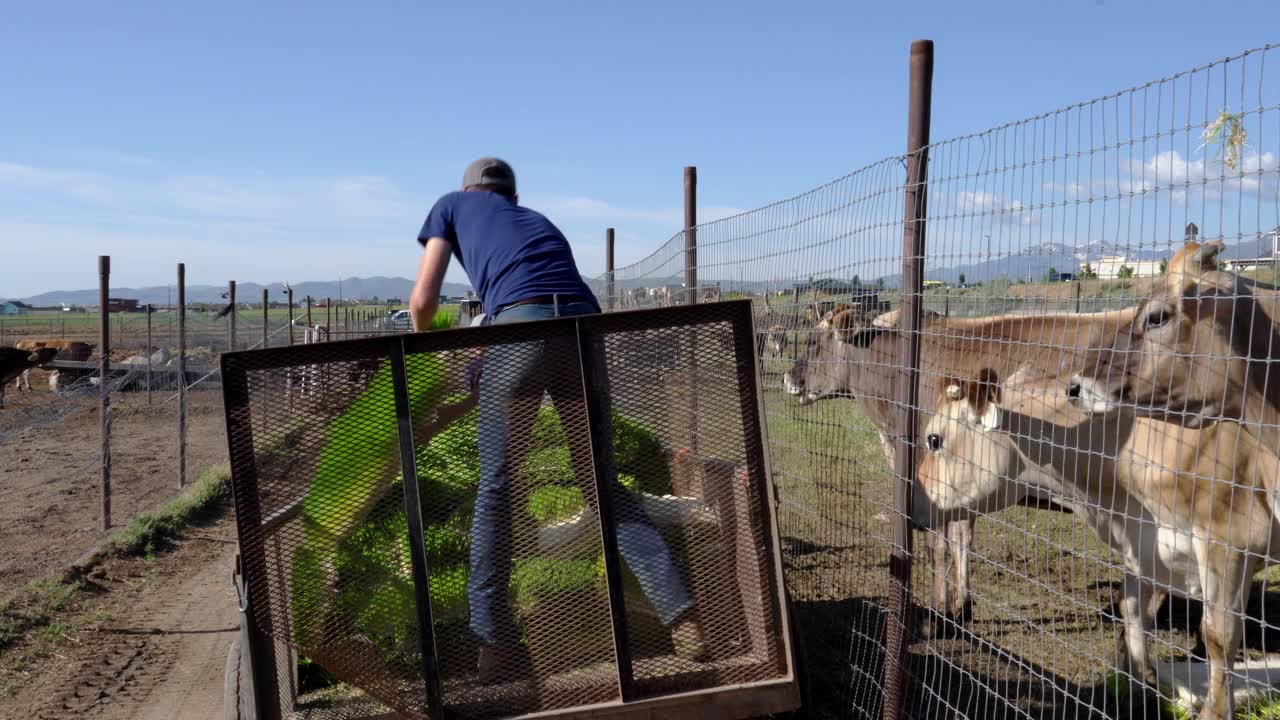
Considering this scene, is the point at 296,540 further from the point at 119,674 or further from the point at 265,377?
the point at 119,674

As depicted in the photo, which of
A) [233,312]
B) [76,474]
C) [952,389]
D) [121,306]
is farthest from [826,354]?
[121,306]

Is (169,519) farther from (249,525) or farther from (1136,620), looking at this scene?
(1136,620)

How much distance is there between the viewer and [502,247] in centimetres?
360

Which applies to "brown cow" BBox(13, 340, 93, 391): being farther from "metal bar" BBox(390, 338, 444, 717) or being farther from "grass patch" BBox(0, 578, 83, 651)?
"metal bar" BBox(390, 338, 444, 717)

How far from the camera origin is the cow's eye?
3.41 metres

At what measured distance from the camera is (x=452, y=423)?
2918 millimetres

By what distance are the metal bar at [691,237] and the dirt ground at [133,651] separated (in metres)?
3.59

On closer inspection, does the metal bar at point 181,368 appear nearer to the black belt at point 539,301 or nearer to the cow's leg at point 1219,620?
the black belt at point 539,301

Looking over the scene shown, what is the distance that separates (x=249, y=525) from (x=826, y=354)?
108 inches

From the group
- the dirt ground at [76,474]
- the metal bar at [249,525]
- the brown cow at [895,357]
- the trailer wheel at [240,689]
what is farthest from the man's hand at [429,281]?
the dirt ground at [76,474]

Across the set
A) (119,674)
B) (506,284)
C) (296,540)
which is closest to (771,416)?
(506,284)

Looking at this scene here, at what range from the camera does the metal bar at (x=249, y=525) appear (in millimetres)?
2693

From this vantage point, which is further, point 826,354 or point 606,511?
point 826,354

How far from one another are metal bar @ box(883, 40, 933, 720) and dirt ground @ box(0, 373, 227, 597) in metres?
6.21
